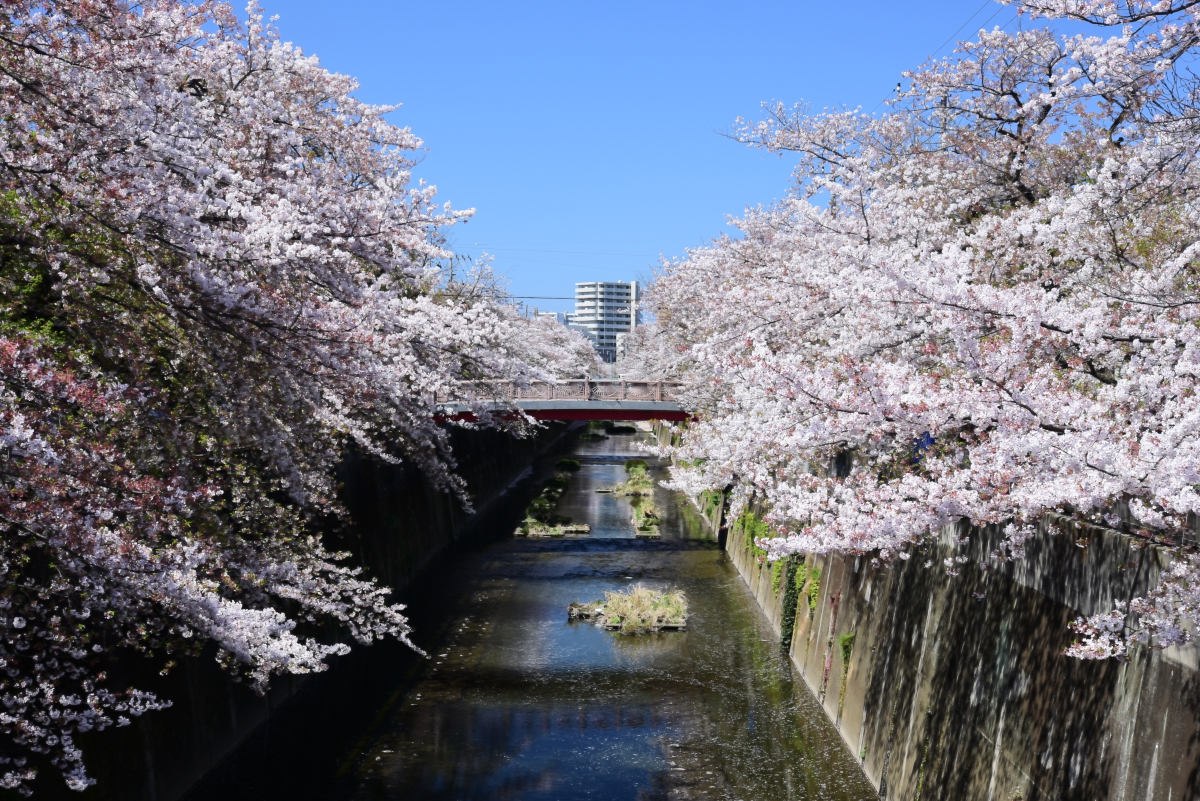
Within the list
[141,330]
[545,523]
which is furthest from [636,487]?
[141,330]

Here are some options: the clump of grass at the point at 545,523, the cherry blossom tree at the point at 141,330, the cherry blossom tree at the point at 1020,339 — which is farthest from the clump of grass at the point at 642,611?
the cherry blossom tree at the point at 141,330

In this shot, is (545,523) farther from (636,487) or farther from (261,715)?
(261,715)

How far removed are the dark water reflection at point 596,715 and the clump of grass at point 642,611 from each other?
41cm

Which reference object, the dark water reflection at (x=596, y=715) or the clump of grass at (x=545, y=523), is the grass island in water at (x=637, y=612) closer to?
the dark water reflection at (x=596, y=715)

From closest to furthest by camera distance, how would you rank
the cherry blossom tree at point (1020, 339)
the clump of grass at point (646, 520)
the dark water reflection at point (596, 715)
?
the cherry blossom tree at point (1020, 339), the dark water reflection at point (596, 715), the clump of grass at point (646, 520)

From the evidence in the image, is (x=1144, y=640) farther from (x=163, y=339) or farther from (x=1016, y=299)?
(x=163, y=339)

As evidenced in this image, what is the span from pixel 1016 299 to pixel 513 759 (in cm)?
1217

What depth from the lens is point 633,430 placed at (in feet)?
356

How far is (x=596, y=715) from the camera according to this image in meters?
19.6

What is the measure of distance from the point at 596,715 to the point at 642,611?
6136 mm

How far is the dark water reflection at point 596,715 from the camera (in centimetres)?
1639

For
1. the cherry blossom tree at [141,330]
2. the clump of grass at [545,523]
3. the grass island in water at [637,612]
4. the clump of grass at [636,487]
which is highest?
the cherry blossom tree at [141,330]

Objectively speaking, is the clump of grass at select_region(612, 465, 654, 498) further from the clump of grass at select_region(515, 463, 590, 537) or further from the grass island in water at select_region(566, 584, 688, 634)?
the grass island in water at select_region(566, 584, 688, 634)

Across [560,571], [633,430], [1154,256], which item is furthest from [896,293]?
[633,430]
